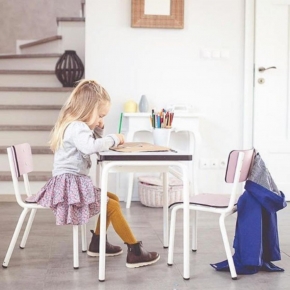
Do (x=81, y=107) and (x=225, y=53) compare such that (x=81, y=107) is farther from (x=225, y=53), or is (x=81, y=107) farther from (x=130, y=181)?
(x=225, y=53)

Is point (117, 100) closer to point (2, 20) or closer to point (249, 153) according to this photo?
point (249, 153)

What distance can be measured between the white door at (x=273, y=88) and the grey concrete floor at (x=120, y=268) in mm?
1193

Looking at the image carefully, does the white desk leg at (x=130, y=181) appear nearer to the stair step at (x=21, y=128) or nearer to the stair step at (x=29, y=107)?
the stair step at (x=21, y=128)

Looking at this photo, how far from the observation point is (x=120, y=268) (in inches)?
105

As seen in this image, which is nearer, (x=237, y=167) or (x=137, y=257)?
(x=237, y=167)

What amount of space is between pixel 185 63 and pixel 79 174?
Answer: 7.62 ft

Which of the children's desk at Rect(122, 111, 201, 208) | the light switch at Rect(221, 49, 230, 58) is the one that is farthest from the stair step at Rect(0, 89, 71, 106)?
the light switch at Rect(221, 49, 230, 58)

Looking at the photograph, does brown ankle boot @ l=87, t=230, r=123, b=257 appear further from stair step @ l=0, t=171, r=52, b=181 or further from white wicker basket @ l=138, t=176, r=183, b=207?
stair step @ l=0, t=171, r=52, b=181

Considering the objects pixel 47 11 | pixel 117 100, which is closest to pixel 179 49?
pixel 117 100

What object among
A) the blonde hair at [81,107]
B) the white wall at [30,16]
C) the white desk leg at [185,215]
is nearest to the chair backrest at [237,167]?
the white desk leg at [185,215]

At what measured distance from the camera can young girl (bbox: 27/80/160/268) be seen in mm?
2596

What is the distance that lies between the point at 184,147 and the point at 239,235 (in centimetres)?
224

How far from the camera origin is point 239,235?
99.6 inches

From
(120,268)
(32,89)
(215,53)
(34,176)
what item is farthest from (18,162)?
(32,89)
